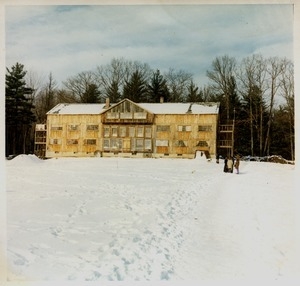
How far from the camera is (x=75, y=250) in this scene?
221cm

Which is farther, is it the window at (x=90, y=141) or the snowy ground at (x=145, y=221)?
the window at (x=90, y=141)

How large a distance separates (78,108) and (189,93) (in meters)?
1.05

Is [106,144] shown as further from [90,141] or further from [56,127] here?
[56,127]

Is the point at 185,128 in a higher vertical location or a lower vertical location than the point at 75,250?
higher

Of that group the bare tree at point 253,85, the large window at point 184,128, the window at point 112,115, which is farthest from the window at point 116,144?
the bare tree at point 253,85

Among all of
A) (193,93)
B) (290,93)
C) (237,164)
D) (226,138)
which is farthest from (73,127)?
(290,93)

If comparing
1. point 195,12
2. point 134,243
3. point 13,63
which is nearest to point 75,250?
point 134,243

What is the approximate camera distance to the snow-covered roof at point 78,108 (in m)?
2.93

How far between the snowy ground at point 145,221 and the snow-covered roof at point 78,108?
0.45 m

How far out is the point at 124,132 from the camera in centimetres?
339

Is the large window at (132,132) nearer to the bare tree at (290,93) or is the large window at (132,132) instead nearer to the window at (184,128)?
the window at (184,128)

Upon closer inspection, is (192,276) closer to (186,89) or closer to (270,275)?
(270,275)

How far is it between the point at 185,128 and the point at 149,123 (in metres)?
0.47

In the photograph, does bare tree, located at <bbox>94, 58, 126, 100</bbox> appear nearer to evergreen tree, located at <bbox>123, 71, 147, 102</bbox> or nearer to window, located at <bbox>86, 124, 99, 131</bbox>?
evergreen tree, located at <bbox>123, 71, 147, 102</bbox>
